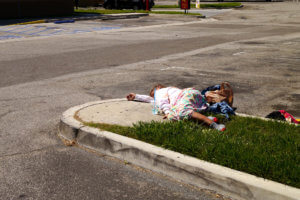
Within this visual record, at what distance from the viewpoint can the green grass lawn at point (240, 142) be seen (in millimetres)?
3695

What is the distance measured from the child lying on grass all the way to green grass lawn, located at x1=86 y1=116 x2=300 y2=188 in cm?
13

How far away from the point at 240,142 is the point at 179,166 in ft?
2.81

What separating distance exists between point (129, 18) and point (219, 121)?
2605cm

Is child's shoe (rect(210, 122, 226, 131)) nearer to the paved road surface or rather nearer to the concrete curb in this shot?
the concrete curb

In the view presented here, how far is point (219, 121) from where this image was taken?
5.30 m

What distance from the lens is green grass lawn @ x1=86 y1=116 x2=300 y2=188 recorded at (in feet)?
12.1

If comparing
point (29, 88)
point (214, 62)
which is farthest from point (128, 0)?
point (29, 88)

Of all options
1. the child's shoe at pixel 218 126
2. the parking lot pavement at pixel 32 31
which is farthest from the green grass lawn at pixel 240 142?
the parking lot pavement at pixel 32 31

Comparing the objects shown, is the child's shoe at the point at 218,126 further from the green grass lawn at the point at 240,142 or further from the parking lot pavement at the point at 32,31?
the parking lot pavement at the point at 32,31

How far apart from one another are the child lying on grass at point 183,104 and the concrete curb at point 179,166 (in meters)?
0.97

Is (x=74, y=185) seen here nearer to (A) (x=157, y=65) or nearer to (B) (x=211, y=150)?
(B) (x=211, y=150)

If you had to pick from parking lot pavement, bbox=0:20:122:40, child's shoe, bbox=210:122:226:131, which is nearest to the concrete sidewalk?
child's shoe, bbox=210:122:226:131

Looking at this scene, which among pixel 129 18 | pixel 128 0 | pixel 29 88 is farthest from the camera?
pixel 128 0

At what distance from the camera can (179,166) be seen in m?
3.92
